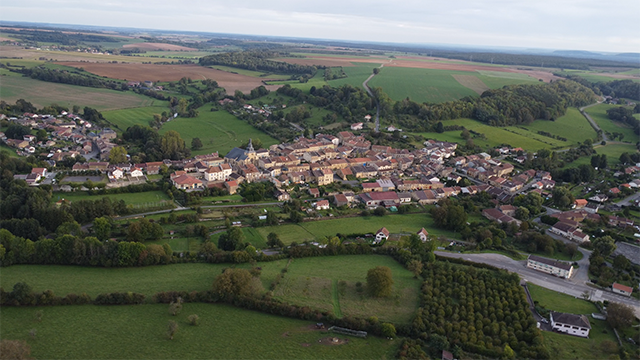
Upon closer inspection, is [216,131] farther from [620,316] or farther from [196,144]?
[620,316]

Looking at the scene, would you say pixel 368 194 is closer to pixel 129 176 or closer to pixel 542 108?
pixel 129 176

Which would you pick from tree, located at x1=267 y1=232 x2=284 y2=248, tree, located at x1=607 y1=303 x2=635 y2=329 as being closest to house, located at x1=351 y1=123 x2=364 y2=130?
tree, located at x1=267 y1=232 x2=284 y2=248

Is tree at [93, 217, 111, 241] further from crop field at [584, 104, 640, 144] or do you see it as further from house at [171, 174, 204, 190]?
crop field at [584, 104, 640, 144]

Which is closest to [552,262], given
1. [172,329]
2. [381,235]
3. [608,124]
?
[381,235]

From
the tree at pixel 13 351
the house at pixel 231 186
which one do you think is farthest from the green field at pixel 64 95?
the tree at pixel 13 351

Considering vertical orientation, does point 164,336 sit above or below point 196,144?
below

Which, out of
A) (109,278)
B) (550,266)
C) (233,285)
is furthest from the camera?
(550,266)

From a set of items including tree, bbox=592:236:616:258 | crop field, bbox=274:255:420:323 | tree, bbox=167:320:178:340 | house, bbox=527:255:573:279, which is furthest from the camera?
tree, bbox=592:236:616:258
